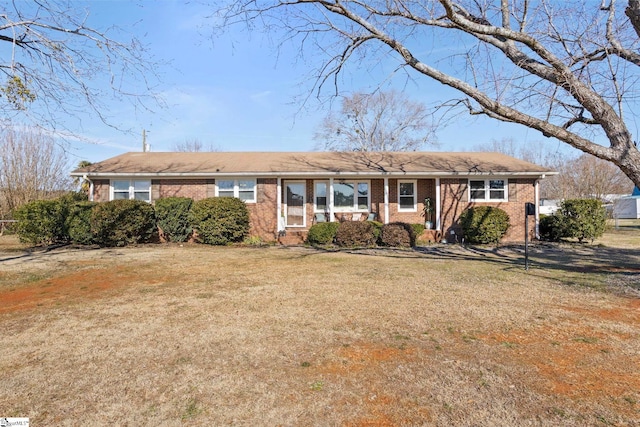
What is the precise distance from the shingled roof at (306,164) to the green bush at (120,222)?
2.31 metres

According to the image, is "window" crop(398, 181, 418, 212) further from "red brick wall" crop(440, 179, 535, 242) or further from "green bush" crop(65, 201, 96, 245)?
"green bush" crop(65, 201, 96, 245)

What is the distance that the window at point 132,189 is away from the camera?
48.7 ft

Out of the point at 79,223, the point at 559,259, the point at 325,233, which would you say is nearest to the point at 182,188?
the point at 79,223

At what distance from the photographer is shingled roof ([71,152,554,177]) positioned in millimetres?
14508

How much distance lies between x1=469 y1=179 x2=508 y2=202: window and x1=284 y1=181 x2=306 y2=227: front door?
7.24 m

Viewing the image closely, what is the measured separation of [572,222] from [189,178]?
15588 millimetres

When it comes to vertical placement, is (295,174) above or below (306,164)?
below

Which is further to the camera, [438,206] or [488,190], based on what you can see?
[488,190]

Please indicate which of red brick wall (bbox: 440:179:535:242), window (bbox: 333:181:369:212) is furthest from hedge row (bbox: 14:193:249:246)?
red brick wall (bbox: 440:179:535:242)

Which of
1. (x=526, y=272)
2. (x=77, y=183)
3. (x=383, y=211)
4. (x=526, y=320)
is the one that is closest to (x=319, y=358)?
(x=526, y=320)

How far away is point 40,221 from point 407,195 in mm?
13929

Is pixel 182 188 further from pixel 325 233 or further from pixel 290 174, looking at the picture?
pixel 325 233

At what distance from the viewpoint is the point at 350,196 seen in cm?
1563

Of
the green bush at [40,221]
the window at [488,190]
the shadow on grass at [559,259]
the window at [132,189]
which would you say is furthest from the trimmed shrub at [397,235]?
the green bush at [40,221]
